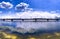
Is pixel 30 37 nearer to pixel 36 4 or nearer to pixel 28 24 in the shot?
pixel 28 24

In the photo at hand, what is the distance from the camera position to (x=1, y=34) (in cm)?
349

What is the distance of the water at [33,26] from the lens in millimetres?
3469

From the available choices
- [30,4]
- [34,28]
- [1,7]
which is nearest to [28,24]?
[34,28]

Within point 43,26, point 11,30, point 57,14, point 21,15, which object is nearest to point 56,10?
point 57,14

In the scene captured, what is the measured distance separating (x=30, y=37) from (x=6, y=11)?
654 millimetres

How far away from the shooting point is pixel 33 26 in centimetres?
348

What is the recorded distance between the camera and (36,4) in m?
3.52

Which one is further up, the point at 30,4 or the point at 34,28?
the point at 30,4

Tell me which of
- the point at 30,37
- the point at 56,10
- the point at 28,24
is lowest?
the point at 30,37

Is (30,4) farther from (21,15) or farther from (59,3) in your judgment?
(59,3)

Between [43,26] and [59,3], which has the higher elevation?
[59,3]

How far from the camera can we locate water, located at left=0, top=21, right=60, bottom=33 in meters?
3.47

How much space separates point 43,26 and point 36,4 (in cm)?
43

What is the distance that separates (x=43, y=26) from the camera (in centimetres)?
349
